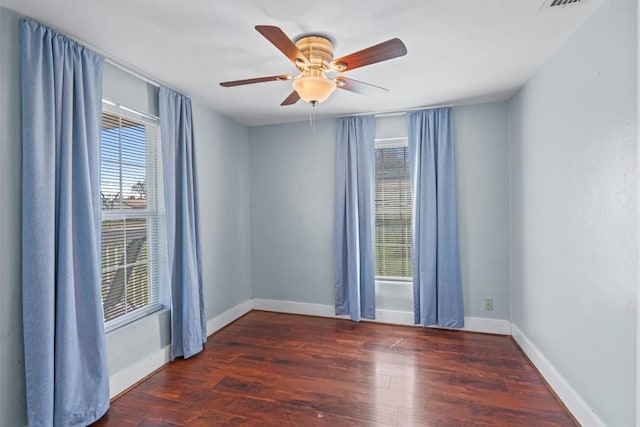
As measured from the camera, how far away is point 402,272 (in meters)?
3.62

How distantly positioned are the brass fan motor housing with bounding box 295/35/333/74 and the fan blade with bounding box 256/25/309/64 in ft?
0.33

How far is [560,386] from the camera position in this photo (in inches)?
84.1

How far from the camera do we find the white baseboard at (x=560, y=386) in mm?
Answer: 1816

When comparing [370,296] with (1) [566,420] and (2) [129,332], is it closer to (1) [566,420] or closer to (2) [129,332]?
(1) [566,420]

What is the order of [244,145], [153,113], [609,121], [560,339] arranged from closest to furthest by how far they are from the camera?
[609,121] → [560,339] → [153,113] → [244,145]

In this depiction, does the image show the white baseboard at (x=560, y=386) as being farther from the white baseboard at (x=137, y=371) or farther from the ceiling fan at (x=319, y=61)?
the white baseboard at (x=137, y=371)

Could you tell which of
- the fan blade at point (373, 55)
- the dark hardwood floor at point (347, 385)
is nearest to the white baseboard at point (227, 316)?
the dark hardwood floor at point (347, 385)

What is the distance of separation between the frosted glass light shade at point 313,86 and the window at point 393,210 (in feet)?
5.91

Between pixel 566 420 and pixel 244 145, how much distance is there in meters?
3.93

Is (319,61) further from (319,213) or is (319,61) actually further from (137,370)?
(137,370)

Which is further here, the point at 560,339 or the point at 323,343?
the point at 323,343

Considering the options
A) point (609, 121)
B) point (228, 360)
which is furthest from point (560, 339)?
point (228, 360)

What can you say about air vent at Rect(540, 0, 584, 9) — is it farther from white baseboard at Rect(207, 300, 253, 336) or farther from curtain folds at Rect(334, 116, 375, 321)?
white baseboard at Rect(207, 300, 253, 336)

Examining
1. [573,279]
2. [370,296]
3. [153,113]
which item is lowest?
[370,296]
